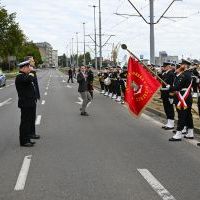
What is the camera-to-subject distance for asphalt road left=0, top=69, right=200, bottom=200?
6.54 m

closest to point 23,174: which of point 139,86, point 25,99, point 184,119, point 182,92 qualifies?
point 25,99

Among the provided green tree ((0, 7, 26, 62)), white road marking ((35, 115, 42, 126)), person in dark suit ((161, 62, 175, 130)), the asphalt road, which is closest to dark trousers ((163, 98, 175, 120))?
person in dark suit ((161, 62, 175, 130))

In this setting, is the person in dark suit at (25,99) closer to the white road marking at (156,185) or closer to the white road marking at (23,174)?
the white road marking at (23,174)

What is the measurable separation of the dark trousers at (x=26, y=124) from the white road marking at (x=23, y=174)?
1.22 metres

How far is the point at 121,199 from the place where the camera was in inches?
242

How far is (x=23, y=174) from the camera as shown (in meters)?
7.64

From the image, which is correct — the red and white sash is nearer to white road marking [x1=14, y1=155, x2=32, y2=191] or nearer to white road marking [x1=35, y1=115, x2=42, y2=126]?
white road marking [x1=14, y1=155, x2=32, y2=191]

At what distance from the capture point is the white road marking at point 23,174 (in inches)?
271

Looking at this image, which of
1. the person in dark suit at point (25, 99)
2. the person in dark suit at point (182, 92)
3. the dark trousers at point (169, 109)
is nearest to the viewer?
the person in dark suit at point (25, 99)

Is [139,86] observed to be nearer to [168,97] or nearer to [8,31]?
[168,97]

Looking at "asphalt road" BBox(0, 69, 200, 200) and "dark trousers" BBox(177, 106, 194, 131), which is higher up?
"dark trousers" BBox(177, 106, 194, 131)

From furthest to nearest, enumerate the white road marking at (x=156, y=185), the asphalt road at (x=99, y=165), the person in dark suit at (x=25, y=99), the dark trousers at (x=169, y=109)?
the dark trousers at (x=169, y=109) → the person in dark suit at (x=25, y=99) → the asphalt road at (x=99, y=165) → the white road marking at (x=156, y=185)

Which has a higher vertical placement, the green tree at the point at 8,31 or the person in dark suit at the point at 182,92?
the green tree at the point at 8,31

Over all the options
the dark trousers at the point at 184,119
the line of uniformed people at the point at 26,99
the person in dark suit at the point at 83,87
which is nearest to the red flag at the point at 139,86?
the dark trousers at the point at 184,119
